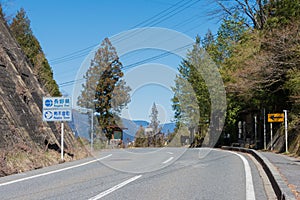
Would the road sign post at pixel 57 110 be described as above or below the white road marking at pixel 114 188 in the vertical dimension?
above

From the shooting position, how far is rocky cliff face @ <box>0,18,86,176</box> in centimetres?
1261

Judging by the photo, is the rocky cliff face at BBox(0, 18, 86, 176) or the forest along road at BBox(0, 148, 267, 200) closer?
the forest along road at BBox(0, 148, 267, 200)

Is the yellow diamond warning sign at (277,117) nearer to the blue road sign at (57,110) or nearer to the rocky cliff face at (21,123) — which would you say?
the rocky cliff face at (21,123)

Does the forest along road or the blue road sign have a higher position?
the blue road sign

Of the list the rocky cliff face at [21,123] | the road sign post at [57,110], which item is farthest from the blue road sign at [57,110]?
the rocky cliff face at [21,123]

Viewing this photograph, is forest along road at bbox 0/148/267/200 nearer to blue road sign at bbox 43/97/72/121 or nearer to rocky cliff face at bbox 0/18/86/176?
rocky cliff face at bbox 0/18/86/176

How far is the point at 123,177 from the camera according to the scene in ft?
32.4

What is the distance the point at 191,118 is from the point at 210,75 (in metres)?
7.24

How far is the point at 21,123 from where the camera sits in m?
15.6

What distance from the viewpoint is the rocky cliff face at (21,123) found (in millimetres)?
12609

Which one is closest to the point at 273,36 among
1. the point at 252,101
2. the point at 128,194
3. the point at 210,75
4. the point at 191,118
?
the point at 252,101

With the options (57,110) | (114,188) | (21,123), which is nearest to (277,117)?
(57,110)

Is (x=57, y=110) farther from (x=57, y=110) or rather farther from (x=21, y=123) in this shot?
(x=21, y=123)

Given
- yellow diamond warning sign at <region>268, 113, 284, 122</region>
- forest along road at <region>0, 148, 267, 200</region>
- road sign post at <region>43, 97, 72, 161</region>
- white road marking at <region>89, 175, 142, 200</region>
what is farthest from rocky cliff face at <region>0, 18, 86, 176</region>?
yellow diamond warning sign at <region>268, 113, 284, 122</region>
